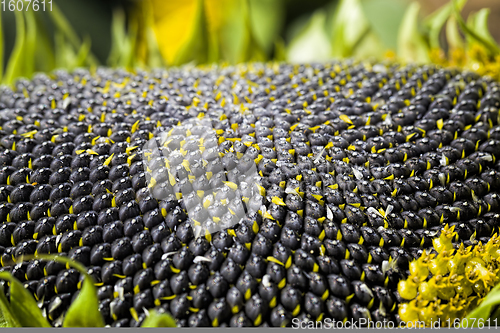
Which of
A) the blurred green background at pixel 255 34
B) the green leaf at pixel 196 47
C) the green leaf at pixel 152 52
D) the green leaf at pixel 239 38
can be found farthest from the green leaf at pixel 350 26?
the green leaf at pixel 152 52

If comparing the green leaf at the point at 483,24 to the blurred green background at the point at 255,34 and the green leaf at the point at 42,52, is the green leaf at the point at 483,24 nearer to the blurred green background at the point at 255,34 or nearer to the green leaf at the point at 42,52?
the blurred green background at the point at 255,34

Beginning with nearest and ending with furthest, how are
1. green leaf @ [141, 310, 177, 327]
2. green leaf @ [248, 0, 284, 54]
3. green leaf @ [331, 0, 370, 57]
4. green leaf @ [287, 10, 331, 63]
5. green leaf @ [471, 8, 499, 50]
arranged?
green leaf @ [141, 310, 177, 327], green leaf @ [471, 8, 499, 50], green leaf @ [331, 0, 370, 57], green leaf @ [287, 10, 331, 63], green leaf @ [248, 0, 284, 54]

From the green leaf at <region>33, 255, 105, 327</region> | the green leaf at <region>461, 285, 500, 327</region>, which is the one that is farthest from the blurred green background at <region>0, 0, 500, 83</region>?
the green leaf at <region>33, 255, 105, 327</region>

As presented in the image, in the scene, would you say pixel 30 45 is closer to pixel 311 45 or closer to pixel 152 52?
pixel 152 52

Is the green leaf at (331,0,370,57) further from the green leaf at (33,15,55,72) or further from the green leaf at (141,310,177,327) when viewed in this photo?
the green leaf at (141,310,177,327)

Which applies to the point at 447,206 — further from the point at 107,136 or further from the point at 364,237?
the point at 107,136

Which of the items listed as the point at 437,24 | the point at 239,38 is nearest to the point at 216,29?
the point at 239,38
